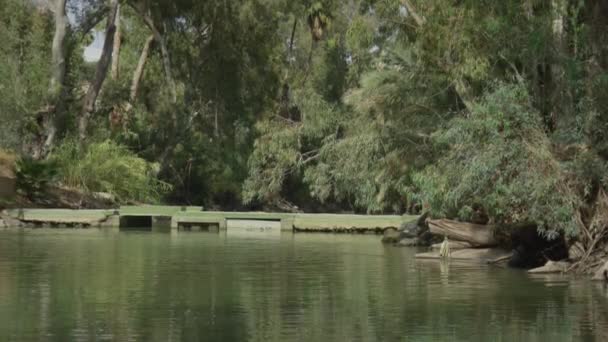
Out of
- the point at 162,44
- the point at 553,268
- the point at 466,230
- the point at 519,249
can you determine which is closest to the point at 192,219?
the point at 162,44

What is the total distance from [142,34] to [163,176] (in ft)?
29.8

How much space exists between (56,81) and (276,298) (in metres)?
29.9

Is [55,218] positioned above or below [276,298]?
above

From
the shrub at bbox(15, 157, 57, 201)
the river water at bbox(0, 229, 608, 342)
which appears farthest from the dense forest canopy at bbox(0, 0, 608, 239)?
the river water at bbox(0, 229, 608, 342)

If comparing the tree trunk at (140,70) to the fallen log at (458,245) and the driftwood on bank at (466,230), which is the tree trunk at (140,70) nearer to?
the fallen log at (458,245)

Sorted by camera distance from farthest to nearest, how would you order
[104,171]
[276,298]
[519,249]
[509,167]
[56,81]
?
1. [56,81]
2. [104,171]
3. [519,249]
4. [509,167]
5. [276,298]

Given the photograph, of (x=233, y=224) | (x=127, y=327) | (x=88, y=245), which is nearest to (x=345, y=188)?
(x=233, y=224)

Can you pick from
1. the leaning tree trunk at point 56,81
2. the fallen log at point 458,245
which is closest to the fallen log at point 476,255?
A: the fallen log at point 458,245

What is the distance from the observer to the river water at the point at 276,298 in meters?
12.5

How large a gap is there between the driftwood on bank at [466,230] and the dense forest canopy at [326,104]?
468mm

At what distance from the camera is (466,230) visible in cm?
2384

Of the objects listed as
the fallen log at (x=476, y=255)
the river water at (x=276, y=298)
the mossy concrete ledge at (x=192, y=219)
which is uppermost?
the mossy concrete ledge at (x=192, y=219)

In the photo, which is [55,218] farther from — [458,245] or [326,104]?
[458,245]

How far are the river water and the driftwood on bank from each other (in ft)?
3.32
